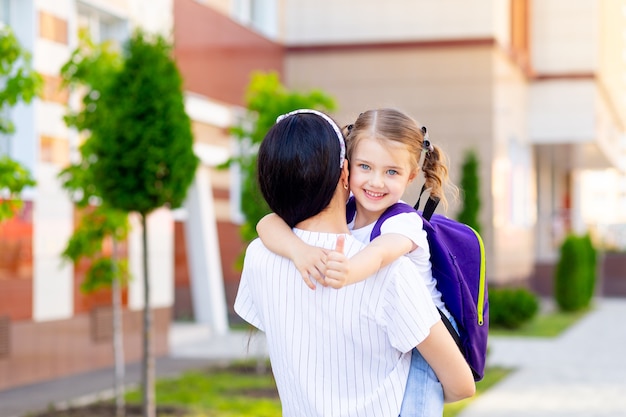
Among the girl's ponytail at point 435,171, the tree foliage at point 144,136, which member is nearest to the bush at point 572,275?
the tree foliage at point 144,136

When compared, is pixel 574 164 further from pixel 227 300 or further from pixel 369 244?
pixel 369 244

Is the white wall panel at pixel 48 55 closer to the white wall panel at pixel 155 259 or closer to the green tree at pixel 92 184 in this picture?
the white wall panel at pixel 155 259

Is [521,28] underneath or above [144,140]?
above

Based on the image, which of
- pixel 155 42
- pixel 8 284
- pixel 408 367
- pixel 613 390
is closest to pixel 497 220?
pixel 613 390

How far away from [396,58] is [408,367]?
19.5 metres

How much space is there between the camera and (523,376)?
1262 centimetres

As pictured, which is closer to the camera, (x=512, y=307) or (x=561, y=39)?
(x=512, y=307)

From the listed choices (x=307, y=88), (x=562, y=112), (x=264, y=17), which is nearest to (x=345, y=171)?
(x=307, y=88)

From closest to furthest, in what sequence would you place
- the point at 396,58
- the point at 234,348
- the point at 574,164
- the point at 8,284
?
the point at 8,284 < the point at 234,348 < the point at 396,58 < the point at 574,164

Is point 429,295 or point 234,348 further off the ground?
point 429,295

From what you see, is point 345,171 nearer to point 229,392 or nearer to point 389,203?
point 389,203

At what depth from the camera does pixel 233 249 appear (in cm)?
1920

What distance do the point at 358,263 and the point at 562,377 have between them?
10492mm

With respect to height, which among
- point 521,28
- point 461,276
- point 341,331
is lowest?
point 341,331
